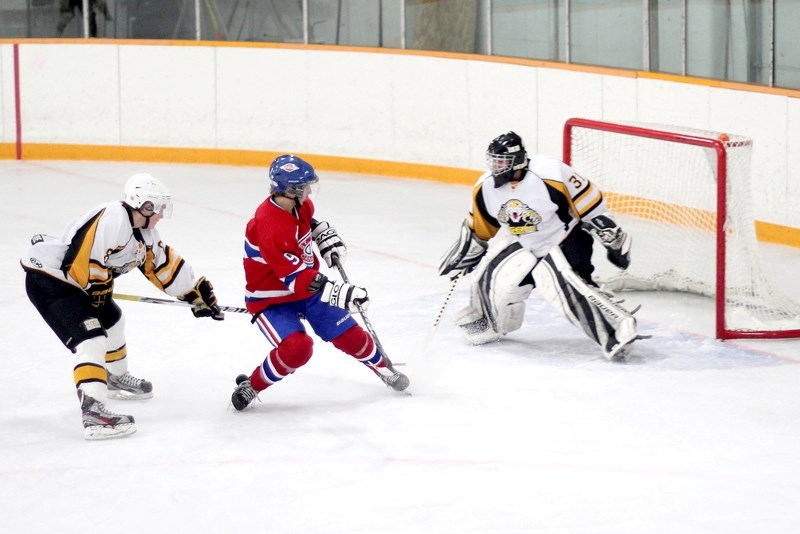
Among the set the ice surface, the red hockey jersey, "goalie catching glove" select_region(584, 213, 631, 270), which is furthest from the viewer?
"goalie catching glove" select_region(584, 213, 631, 270)

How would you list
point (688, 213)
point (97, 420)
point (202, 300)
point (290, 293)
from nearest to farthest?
point (97, 420) < point (290, 293) < point (202, 300) < point (688, 213)

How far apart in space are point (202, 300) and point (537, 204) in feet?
4.64

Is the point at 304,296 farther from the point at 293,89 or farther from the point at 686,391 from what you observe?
the point at 293,89

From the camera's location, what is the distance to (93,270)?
4344 millimetres

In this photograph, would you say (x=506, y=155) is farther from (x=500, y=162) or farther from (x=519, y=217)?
(x=519, y=217)

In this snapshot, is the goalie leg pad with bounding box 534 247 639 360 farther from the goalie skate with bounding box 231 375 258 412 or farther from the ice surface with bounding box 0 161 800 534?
the goalie skate with bounding box 231 375 258 412

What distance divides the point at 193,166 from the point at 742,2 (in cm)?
444

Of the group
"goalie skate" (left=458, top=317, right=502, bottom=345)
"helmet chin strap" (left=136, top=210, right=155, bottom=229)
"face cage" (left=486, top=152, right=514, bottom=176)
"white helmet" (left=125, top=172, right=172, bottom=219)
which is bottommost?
"goalie skate" (left=458, top=317, right=502, bottom=345)

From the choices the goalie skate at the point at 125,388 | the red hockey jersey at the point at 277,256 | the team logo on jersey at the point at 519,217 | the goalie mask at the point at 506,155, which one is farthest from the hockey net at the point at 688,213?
the goalie skate at the point at 125,388

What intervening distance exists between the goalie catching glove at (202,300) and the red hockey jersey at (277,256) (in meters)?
0.14

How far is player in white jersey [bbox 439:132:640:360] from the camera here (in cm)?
517

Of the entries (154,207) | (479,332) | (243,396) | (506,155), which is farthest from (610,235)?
(154,207)

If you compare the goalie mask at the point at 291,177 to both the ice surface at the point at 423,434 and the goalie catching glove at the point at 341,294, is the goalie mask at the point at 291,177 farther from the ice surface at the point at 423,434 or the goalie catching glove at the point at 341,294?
the ice surface at the point at 423,434

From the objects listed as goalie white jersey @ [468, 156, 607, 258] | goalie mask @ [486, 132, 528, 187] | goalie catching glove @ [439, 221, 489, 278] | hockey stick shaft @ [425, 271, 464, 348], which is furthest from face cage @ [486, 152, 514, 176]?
hockey stick shaft @ [425, 271, 464, 348]
